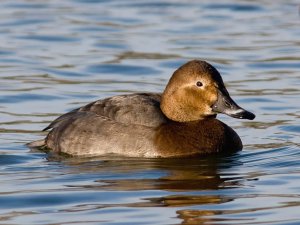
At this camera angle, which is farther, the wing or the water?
the wing

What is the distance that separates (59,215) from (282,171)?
98.3 inches

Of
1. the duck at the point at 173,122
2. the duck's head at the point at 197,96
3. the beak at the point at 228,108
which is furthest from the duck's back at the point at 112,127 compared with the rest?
the beak at the point at 228,108

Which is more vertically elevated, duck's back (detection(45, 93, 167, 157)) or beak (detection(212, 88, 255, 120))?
beak (detection(212, 88, 255, 120))

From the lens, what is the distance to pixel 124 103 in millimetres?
11039

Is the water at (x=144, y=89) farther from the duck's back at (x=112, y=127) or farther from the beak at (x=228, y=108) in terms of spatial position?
the beak at (x=228, y=108)

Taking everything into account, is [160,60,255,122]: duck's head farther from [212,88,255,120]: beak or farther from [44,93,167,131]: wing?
[44,93,167,131]: wing

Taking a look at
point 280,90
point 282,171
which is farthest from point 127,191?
point 280,90

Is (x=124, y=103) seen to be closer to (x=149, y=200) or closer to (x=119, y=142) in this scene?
(x=119, y=142)

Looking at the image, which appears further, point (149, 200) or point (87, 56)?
point (87, 56)

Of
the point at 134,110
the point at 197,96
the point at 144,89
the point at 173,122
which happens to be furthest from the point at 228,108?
the point at 144,89

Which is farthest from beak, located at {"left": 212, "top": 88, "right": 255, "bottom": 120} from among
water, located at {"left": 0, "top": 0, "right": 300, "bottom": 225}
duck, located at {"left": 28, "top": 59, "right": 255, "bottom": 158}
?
water, located at {"left": 0, "top": 0, "right": 300, "bottom": 225}

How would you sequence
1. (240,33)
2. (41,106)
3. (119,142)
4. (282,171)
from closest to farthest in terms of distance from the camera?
(282,171), (119,142), (41,106), (240,33)

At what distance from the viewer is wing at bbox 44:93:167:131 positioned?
10.9 m

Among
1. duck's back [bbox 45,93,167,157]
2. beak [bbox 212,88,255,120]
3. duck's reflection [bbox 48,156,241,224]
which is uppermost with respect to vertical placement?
beak [bbox 212,88,255,120]
